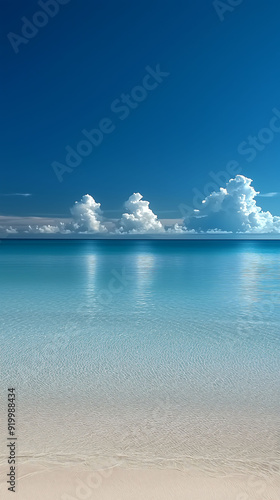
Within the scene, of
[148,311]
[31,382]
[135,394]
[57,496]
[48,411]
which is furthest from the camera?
[148,311]

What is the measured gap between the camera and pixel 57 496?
3627mm

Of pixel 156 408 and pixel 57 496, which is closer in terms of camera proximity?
pixel 57 496

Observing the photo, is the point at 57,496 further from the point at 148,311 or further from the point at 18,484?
the point at 148,311

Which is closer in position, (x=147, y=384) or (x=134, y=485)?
(x=134, y=485)

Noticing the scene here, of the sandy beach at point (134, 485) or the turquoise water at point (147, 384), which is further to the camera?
the turquoise water at point (147, 384)

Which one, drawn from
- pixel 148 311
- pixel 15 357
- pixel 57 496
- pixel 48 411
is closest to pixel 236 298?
pixel 148 311

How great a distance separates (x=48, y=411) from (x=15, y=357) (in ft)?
9.22

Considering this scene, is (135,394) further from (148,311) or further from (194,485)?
(148,311)

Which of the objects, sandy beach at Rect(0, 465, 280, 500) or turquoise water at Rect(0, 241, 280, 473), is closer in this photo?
sandy beach at Rect(0, 465, 280, 500)

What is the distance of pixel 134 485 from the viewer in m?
3.77

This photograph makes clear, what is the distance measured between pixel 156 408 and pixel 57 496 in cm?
214

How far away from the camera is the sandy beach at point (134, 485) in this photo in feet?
11.9

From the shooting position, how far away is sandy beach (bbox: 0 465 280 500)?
3633 millimetres

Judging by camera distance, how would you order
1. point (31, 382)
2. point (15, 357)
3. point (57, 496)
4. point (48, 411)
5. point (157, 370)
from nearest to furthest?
1. point (57, 496)
2. point (48, 411)
3. point (31, 382)
4. point (157, 370)
5. point (15, 357)
